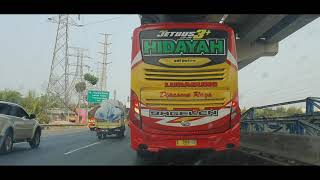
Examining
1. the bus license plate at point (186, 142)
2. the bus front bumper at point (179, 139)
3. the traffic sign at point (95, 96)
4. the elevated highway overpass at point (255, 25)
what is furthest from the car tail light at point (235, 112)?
the traffic sign at point (95, 96)

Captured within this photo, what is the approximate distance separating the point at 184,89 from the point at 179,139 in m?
1.28

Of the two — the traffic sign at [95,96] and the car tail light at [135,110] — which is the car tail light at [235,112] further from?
the traffic sign at [95,96]

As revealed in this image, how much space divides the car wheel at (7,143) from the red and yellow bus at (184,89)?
5.81 meters

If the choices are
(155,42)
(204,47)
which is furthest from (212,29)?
(155,42)

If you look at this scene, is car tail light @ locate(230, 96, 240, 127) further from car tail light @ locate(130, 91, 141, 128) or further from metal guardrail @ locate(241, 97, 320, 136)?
metal guardrail @ locate(241, 97, 320, 136)

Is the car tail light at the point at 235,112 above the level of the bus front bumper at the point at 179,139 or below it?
above

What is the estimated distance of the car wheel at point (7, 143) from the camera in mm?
18122

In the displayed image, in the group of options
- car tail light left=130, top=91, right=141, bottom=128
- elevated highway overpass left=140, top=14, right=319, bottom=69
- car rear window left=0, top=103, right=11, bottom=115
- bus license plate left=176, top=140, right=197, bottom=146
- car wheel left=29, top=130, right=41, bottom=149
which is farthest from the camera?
elevated highway overpass left=140, top=14, right=319, bottom=69

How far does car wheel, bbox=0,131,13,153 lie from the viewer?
59.5 ft

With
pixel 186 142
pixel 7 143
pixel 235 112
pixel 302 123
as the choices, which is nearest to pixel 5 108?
pixel 7 143

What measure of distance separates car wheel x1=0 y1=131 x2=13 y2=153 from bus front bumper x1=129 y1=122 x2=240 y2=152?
230 inches

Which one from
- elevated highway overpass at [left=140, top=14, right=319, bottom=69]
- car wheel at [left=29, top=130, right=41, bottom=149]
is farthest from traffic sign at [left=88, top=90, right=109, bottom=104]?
car wheel at [left=29, top=130, right=41, bottom=149]

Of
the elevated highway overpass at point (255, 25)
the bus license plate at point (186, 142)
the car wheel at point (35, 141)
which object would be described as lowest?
the car wheel at point (35, 141)
